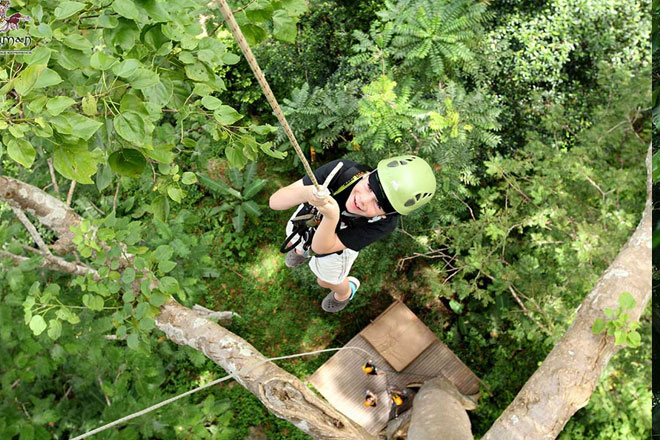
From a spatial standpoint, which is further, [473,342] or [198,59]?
[473,342]

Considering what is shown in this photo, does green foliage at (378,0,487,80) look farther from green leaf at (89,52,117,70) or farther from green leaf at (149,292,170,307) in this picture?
green leaf at (89,52,117,70)

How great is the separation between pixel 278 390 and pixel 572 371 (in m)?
2.29

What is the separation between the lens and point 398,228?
5590 mm

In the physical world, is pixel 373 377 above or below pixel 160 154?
below

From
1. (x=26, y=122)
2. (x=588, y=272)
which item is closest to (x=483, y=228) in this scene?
(x=588, y=272)

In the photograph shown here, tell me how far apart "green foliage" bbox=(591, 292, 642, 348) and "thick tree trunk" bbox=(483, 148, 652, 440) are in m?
0.19

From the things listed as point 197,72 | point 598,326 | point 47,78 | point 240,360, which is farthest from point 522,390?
point 47,78

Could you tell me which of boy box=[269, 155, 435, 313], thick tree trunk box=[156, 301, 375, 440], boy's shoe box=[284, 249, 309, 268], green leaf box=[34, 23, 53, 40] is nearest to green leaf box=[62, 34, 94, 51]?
green leaf box=[34, 23, 53, 40]

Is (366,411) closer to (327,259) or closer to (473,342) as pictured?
(473,342)

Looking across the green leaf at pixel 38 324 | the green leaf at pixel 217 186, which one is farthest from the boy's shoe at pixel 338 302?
the green leaf at pixel 38 324

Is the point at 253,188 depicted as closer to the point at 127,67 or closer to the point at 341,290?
the point at 341,290

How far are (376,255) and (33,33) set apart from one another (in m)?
4.56

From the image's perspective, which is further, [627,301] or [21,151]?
[627,301]

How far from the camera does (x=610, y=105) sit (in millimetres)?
5504
